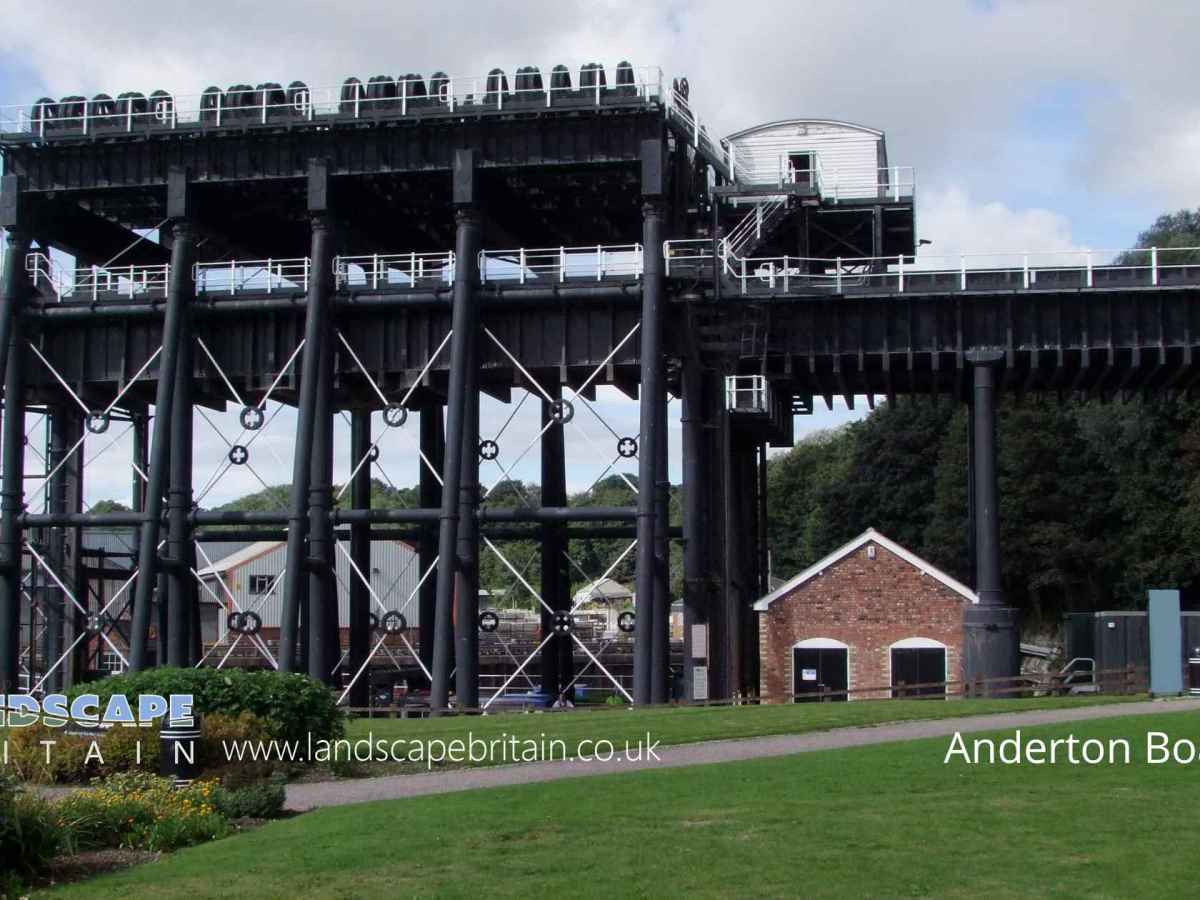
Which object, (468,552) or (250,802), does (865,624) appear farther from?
(250,802)

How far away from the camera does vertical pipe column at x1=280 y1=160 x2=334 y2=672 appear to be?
4203 centimetres

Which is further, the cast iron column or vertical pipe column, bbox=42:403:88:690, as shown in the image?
vertical pipe column, bbox=42:403:88:690

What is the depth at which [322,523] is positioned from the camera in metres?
43.5

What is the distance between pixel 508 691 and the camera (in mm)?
59656

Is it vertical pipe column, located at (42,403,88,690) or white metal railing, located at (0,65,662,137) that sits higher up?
white metal railing, located at (0,65,662,137)

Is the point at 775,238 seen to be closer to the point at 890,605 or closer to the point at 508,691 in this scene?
the point at 890,605

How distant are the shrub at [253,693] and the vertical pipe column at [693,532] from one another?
58.8 ft

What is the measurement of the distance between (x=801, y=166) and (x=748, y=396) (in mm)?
10732

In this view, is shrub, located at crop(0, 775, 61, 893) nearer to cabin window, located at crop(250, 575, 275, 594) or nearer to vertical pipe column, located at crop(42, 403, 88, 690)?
vertical pipe column, located at crop(42, 403, 88, 690)

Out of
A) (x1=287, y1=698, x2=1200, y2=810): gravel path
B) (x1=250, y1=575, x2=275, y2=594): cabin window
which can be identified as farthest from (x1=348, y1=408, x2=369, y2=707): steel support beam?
(x1=250, y1=575, x2=275, y2=594): cabin window

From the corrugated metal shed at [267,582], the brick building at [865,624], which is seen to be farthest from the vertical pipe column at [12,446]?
the corrugated metal shed at [267,582]

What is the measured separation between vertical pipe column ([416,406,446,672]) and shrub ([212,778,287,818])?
3078cm

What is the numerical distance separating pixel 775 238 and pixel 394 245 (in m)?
13.2

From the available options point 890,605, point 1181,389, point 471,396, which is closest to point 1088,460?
point 1181,389
